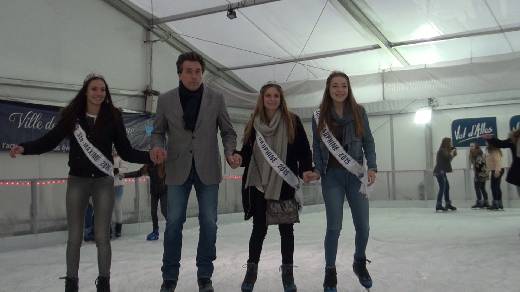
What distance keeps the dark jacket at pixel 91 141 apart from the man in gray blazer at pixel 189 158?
17 cm

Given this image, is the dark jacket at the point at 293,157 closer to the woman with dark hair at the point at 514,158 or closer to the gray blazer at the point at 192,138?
the gray blazer at the point at 192,138

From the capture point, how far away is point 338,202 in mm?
2775

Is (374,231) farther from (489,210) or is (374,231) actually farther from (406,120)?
(406,120)

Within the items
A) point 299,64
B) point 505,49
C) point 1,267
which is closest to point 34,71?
point 1,267

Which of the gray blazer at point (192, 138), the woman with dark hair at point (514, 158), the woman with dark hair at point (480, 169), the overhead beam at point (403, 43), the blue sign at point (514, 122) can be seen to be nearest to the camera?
the gray blazer at point (192, 138)

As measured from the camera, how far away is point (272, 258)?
418 cm

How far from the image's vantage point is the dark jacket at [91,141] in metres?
2.57

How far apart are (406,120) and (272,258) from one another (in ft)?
29.4

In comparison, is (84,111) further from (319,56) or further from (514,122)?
(514,122)

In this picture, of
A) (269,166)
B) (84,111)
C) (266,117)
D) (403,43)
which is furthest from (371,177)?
(403,43)

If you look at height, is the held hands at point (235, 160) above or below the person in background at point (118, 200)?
above

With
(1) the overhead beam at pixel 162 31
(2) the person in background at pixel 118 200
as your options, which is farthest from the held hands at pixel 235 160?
(1) the overhead beam at pixel 162 31

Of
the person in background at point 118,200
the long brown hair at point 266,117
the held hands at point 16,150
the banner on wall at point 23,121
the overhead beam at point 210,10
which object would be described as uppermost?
the overhead beam at point 210,10

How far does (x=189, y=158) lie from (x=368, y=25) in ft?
25.3
